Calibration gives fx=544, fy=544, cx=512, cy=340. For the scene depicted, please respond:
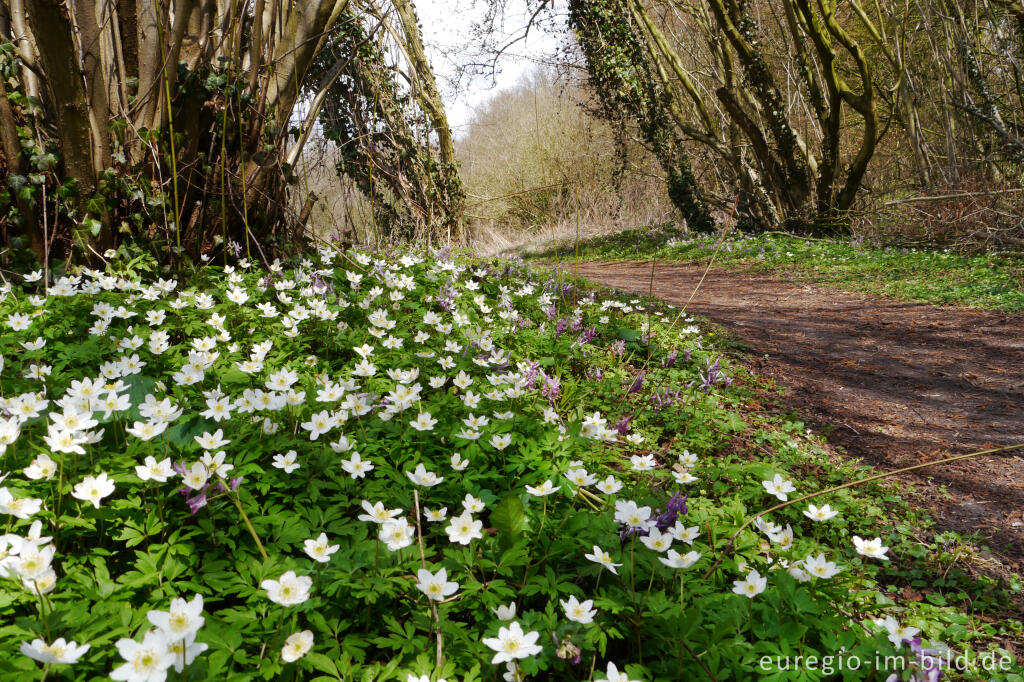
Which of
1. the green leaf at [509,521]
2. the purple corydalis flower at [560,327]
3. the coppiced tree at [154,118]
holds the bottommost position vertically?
the green leaf at [509,521]

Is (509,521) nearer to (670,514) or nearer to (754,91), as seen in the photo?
(670,514)

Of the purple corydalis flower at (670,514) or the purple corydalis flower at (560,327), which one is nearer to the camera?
the purple corydalis flower at (670,514)

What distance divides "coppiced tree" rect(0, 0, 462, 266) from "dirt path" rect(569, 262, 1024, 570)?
13.2 feet

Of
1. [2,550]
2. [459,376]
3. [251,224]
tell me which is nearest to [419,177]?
[251,224]

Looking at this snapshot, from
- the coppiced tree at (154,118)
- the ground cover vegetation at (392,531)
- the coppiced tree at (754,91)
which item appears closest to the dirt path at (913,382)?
the ground cover vegetation at (392,531)

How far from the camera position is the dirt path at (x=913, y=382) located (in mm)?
2725

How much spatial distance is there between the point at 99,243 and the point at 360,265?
1587 mm

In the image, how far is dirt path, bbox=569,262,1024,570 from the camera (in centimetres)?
272

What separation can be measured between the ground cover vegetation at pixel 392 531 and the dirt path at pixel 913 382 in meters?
0.43

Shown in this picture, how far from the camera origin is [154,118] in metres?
3.53

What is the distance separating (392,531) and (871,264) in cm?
921

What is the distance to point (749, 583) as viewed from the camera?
1.43 meters

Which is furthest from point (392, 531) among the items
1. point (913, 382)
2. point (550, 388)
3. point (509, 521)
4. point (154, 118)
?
point (913, 382)

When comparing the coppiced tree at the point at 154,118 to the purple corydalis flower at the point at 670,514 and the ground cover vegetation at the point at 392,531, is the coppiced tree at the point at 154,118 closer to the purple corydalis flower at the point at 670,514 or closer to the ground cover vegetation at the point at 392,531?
the ground cover vegetation at the point at 392,531
